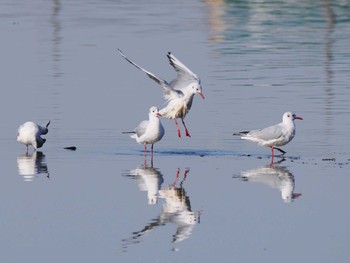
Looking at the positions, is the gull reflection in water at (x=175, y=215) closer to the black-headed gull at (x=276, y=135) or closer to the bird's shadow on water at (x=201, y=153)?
the bird's shadow on water at (x=201, y=153)

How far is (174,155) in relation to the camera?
18.3 metres

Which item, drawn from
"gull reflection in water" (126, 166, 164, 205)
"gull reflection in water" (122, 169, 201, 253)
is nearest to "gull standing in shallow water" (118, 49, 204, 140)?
"gull reflection in water" (126, 166, 164, 205)

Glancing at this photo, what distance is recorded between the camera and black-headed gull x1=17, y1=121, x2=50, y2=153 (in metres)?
18.5

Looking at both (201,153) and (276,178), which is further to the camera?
(201,153)

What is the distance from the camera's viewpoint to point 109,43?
1325 inches

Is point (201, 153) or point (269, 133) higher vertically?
point (269, 133)

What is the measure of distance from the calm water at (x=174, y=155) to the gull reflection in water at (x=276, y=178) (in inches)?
0.9

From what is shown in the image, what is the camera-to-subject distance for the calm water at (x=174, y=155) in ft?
41.6

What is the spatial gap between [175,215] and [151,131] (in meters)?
4.76

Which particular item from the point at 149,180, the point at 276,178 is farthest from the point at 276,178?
the point at 149,180

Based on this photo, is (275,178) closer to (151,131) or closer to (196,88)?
(151,131)

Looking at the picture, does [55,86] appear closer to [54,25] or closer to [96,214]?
[96,214]

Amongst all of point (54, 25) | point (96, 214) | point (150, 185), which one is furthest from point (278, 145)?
point (54, 25)

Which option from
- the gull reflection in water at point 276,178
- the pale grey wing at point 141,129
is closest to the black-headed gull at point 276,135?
the gull reflection in water at point 276,178
